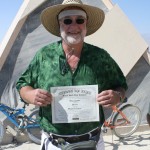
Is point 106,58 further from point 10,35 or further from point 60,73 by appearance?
point 10,35

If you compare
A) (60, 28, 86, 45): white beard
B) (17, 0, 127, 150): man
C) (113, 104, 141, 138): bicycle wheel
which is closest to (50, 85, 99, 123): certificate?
(17, 0, 127, 150): man

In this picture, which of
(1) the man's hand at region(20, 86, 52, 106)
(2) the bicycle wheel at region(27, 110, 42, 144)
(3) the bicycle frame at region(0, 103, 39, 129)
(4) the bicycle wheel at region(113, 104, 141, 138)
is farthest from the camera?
(4) the bicycle wheel at region(113, 104, 141, 138)

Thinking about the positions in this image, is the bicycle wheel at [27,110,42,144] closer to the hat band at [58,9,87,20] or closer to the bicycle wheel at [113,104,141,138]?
the bicycle wheel at [113,104,141,138]

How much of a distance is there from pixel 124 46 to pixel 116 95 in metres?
4.49

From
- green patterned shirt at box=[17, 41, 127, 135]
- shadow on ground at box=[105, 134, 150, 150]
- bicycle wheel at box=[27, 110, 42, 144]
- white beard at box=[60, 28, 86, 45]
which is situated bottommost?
shadow on ground at box=[105, 134, 150, 150]

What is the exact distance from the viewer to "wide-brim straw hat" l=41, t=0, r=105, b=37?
2.80 metres

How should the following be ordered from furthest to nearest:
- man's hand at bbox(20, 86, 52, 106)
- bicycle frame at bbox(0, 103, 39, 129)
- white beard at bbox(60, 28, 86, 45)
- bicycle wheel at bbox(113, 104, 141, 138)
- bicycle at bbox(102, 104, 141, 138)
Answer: bicycle wheel at bbox(113, 104, 141, 138) < bicycle at bbox(102, 104, 141, 138) < bicycle frame at bbox(0, 103, 39, 129) < white beard at bbox(60, 28, 86, 45) < man's hand at bbox(20, 86, 52, 106)

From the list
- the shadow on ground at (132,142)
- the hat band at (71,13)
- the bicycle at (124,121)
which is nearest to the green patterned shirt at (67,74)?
the hat band at (71,13)

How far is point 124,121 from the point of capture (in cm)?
689

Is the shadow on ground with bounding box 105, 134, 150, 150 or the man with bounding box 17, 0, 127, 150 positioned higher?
the man with bounding box 17, 0, 127, 150

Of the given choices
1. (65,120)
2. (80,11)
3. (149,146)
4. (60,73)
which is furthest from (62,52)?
(149,146)

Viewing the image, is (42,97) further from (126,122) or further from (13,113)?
(126,122)

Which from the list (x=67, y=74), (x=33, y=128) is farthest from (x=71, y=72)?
(x=33, y=128)

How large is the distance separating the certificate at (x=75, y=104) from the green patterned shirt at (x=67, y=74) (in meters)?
0.08
